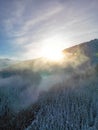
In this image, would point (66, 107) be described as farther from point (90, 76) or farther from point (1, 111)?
point (1, 111)

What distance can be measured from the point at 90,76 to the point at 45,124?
46.0 metres

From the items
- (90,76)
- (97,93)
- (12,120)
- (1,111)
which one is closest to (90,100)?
(97,93)

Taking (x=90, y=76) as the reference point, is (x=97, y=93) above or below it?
below

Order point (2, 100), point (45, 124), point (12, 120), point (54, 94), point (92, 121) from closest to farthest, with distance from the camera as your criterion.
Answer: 1. point (92, 121)
2. point (45, 124)
3. point (54, 94)
4. point (12, 120)
5. point (2, 100)

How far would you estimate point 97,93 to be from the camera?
5591 inches

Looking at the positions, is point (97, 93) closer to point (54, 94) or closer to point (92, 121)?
point (92, 121)

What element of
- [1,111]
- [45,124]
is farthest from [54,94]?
[1,111]

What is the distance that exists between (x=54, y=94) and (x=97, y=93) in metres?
31.0

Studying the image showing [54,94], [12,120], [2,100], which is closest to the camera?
[54,94]

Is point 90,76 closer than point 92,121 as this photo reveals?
No

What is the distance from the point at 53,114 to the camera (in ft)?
458

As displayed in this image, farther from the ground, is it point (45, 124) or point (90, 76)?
point (90, 76)

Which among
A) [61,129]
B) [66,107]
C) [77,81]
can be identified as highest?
[77,81]

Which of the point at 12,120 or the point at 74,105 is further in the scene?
the point at 12,120
